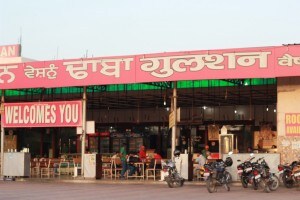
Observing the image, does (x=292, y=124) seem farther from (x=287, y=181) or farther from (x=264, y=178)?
(x=264, y=178)

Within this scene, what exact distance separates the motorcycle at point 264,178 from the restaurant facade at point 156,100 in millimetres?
3057

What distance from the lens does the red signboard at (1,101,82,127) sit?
2545 centimetres

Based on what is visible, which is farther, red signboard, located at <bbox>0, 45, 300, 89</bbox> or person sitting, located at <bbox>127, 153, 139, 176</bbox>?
person sitting, located at <bbox>127, 153, 139, 176</bbox>

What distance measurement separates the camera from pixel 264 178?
64.0ft

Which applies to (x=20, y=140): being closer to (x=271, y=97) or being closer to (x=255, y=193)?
(x=271, y=97)

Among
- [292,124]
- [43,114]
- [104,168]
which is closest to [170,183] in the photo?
[292,124]

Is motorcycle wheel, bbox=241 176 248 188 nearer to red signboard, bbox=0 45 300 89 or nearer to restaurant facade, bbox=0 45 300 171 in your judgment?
restaurant facade, bbox=0 45 300 171

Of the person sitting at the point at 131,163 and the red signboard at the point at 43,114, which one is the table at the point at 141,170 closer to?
the person sitting at the point at 131,163

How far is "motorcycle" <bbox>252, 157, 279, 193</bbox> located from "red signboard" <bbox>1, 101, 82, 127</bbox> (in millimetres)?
8752

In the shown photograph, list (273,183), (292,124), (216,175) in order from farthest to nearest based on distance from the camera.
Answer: (292,124)
(216,175)
(273,183)

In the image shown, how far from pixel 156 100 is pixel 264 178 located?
15.1 m

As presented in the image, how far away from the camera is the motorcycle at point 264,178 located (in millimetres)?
19327

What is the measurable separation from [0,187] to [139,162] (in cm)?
677

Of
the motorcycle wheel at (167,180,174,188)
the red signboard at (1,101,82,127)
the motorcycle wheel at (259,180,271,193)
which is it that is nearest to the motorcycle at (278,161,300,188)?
the motorcycle wheel at (259,180,271,193)
